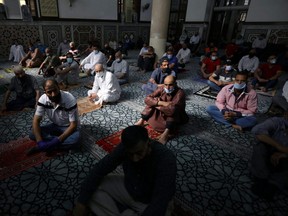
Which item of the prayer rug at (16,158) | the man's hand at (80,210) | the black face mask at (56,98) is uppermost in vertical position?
the black face mask at (56,98)

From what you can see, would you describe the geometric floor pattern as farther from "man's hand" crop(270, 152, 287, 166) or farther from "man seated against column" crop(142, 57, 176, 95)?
"man seated against column" crop(142, 57, 176, 95)

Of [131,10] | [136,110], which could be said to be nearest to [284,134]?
[136,110]

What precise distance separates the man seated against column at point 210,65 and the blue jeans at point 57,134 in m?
4.16

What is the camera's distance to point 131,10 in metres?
10.5

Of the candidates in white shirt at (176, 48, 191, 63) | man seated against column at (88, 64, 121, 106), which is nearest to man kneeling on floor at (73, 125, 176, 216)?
man seated against column at (88, 64, 121, 106)

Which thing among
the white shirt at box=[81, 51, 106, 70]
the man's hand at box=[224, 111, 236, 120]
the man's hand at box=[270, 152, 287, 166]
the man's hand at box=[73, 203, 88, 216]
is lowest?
the man's hand at box=[73, 203, 88, 216]

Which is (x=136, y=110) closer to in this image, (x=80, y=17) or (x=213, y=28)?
(x=80, y=17)

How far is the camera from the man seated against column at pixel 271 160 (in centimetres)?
197

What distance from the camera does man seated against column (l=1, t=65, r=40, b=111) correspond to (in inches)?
133

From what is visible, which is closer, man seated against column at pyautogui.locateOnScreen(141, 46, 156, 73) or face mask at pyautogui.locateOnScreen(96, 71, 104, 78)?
face mask at pyautogui.locateOnScreen(96, 71, 104, 78)

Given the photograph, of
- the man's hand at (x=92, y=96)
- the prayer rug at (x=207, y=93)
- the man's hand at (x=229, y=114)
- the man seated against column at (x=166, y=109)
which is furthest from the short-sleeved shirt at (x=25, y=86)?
the prayer rug at (x=207, y=93)

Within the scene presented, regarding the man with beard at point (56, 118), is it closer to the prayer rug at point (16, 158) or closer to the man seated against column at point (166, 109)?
the prayer rug at point (16, 158)

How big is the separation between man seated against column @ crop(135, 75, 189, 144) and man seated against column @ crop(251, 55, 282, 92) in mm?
3202

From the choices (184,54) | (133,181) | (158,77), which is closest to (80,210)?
(133,181)
